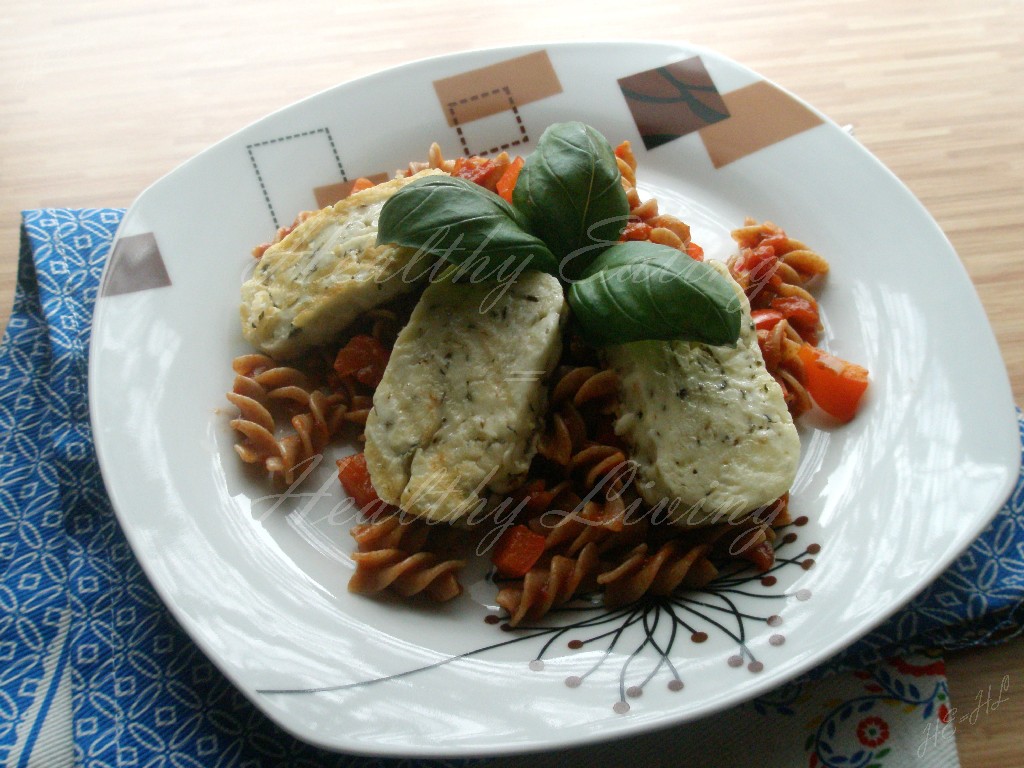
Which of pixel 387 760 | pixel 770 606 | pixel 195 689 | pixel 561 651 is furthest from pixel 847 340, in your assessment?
pixel 195 689

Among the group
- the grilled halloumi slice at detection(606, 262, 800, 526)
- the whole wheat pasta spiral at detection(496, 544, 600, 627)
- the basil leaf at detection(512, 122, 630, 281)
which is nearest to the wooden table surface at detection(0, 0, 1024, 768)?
the grilled halloumi slice at detection(606, 262, 800, 526)

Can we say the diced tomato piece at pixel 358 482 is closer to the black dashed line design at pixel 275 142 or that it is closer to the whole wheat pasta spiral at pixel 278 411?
the whole wheat pasta spiral at pixel 278 411

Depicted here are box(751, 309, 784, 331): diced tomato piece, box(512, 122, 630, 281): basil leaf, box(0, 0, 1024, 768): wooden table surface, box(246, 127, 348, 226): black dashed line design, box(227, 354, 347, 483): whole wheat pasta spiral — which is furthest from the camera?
box(0, 0, 1024, 768): wooden table surface

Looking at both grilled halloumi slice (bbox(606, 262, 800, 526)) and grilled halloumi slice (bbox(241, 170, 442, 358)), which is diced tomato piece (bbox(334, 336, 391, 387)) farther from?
grilled halloumi slice (bbox(606, 262, 800, 526))

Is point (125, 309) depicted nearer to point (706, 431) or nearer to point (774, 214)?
point (706, 431)

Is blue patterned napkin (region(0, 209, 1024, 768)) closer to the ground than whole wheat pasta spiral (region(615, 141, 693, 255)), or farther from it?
closer to the ground

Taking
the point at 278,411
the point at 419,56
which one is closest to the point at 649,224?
the point at 278,411

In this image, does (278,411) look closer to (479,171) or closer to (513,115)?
(479,171)
